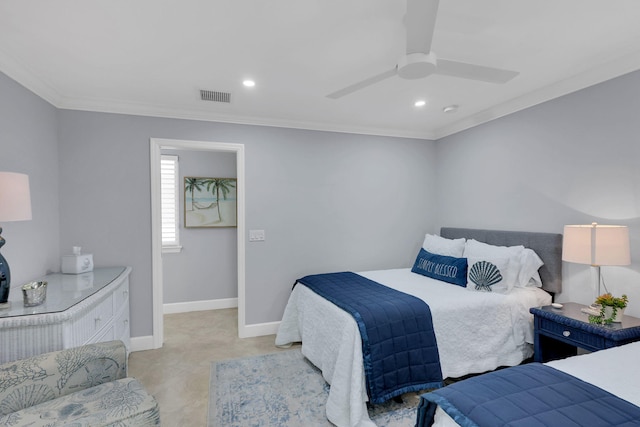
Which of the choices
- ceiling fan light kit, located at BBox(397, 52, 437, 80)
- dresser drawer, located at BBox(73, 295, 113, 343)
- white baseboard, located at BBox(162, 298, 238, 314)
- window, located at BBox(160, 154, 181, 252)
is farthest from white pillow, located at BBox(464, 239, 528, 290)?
window, located at BBox(160, 154, 181, 252)

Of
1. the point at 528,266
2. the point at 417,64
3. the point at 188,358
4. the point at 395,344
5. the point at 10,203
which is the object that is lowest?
the point at 188,358

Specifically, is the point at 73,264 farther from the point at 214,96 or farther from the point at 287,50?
the point at 287,50

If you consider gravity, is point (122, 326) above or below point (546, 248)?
below

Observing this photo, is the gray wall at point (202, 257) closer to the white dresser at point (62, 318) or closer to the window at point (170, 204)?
the window at point (170, 204)

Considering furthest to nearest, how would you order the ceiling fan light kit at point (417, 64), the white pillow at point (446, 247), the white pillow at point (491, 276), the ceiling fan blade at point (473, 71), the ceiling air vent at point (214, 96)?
the white pillow at point (446, 247)
the ceiling air vent at point (214, 96)
the white pillow at point (491, 276)
the ceiling fan blade at point (473, 71)
the ceiling fan light kit at point (417, 64)

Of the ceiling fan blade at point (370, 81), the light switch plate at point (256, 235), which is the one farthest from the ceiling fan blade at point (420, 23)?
the light switch plate at point (256, 235)

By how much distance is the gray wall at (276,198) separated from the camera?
125 inches

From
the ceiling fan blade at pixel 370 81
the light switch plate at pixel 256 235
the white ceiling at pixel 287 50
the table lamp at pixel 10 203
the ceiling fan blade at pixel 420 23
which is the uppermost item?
the white ceiling at pixel 287 50

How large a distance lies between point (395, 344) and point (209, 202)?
3464mm

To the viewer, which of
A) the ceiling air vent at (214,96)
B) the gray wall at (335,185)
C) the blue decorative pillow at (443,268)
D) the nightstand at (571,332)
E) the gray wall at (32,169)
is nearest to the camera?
the nightstand at (571,332)

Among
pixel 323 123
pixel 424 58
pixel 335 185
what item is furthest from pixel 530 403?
pixel 323 123

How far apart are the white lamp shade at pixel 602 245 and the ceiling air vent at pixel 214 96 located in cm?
310

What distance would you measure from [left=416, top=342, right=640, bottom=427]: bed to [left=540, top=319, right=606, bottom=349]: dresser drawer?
0.68m

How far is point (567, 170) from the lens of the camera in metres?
2.78
